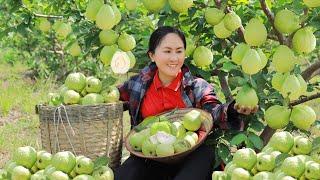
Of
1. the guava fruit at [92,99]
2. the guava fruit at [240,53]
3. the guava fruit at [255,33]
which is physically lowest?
the guava fruit at [92,99]

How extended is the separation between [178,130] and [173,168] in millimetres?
235

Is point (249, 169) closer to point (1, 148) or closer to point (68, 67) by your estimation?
point (1, 148)

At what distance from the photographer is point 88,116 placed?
120 inches

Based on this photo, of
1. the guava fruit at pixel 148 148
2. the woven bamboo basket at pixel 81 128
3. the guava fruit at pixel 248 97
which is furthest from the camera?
the woven bamboo basket at pixel 81 128

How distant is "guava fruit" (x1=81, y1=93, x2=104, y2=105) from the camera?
10.2 feet

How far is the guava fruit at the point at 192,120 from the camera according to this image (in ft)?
9.78

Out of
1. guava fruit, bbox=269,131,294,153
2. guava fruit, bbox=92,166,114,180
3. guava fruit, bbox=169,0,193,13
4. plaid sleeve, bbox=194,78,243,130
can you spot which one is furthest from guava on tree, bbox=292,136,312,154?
A: guava fruit, bbox=92,166,114,180

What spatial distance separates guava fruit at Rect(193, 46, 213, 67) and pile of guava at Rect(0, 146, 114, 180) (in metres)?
0.80

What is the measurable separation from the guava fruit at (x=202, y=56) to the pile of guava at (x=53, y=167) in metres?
0.80

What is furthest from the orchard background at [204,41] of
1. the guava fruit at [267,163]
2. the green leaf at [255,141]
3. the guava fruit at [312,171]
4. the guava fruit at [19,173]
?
the guava fruit at [19,173]

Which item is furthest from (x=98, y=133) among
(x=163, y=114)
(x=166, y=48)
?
(x=166, y=48)

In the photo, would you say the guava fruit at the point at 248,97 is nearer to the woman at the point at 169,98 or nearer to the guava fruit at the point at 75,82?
the woman at the point at 169,98

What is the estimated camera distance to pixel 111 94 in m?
3.18

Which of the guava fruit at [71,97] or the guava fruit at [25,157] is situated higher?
the guava fruit at [71,97]
